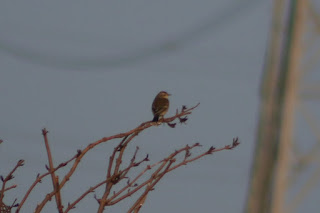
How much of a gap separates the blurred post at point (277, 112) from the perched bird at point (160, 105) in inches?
96.4

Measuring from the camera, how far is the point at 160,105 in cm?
805

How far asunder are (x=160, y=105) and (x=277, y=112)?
3.45 meters

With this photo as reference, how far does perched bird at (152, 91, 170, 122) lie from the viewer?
758 cm

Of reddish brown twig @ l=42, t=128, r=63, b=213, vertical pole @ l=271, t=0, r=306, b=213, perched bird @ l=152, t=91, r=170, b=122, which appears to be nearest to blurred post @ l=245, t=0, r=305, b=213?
vertical pole @ l=271, t=0, r=306, b=213

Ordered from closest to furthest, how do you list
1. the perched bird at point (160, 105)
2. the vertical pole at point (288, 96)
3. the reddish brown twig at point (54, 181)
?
the reddish brown twig at point (54, 181), the perched bird at point (160, 105), the vertical pole at point (288, 96)

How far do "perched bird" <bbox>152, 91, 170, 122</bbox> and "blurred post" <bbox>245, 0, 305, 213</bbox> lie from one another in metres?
2.45

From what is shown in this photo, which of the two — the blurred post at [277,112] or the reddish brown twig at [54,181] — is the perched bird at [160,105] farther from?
the reddish brown twig at [54,181]

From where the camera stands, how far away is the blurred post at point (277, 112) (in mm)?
11023

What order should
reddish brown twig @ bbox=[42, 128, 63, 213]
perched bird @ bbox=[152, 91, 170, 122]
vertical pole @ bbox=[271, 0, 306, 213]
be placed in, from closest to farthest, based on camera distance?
1. reddish brown twig @ bbox=[42, 128, 63, 213]
2. perched bird @ bbox=[152, 91, 170, 122]
3. vertical pole @ bbox=[271, 0, 306, 213]

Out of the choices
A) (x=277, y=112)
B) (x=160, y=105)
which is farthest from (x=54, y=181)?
(x=277, y=112)

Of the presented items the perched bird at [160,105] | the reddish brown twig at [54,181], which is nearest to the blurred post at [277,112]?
the perched bird at [160,105]

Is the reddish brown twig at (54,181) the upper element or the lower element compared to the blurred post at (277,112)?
lower

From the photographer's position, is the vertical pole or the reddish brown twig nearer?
the reddish brown twig

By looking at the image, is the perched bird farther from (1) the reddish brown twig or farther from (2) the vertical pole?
(1) the reddish brown twig
